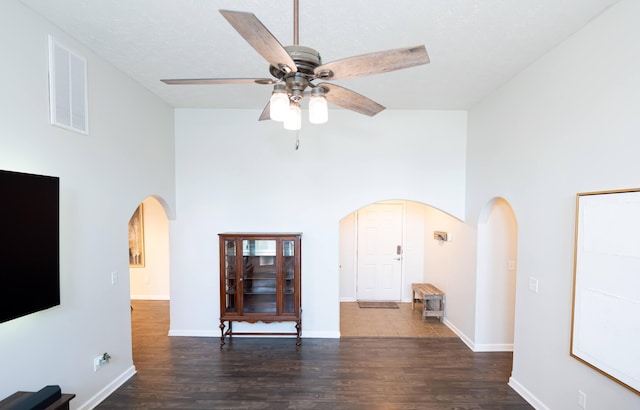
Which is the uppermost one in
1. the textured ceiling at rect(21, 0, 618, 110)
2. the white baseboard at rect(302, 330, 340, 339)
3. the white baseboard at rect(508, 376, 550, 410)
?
the textured ceiling at rect(21, 0, 618, 110)

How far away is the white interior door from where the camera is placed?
5762mm

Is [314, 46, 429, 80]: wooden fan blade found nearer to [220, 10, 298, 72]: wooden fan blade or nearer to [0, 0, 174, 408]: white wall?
[220, 10, 298, 72]: wooden fan blade

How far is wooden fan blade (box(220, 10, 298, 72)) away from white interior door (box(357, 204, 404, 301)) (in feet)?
15.1

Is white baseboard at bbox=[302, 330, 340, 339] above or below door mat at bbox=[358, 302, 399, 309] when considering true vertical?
above

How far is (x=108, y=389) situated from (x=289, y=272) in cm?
215

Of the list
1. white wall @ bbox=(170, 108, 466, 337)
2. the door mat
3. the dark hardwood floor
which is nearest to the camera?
the dark hardwood floor

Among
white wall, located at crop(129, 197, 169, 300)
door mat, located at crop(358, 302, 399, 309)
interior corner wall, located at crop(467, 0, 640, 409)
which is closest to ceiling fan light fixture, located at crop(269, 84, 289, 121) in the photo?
interior corner wall, located at crop(467, 0, 640, 409)

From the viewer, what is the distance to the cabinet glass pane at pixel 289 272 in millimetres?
3804

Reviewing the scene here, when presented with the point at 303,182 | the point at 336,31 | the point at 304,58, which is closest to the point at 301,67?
the point at 304,58

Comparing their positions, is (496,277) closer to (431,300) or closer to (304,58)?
(431,300)

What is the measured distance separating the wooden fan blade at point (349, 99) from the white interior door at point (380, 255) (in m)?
4.01

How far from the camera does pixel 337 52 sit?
2.50 metres

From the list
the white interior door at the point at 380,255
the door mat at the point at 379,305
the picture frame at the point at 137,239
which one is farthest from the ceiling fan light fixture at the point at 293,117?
the picture frame at the point at 137,239

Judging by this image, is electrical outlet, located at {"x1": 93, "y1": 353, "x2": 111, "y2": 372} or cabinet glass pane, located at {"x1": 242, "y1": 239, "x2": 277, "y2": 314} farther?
cabinet glass pane, located at {"x1": 242, "y1": 239, "x2": 277, "y2": 314}
